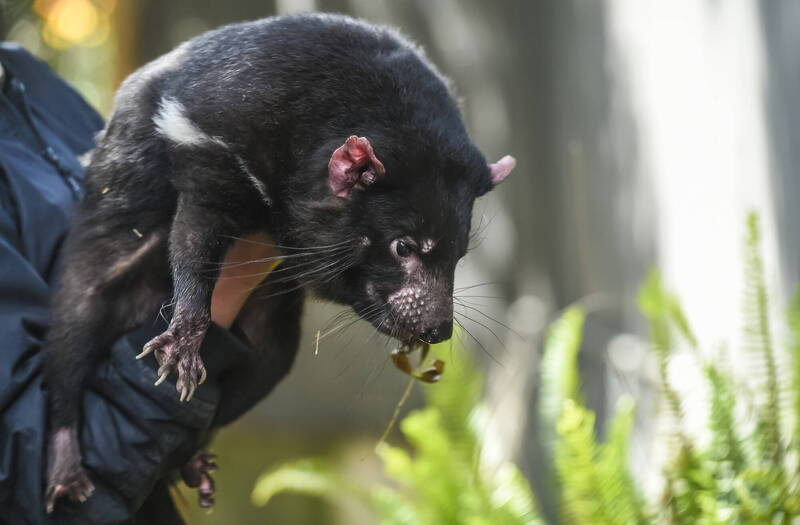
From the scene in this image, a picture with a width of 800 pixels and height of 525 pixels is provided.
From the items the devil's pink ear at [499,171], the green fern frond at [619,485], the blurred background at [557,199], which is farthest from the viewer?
the blurred background at [557,199]

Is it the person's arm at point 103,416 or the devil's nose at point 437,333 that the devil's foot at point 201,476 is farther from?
the devil's nose at point 437,333

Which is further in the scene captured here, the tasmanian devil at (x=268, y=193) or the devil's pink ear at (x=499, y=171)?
the devil's pink ear at (x=499, y=171)

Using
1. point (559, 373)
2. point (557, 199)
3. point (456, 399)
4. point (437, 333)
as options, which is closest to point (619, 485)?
point (559, 373)

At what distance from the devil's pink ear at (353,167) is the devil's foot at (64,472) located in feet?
2.96

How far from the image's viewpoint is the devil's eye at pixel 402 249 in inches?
94.8

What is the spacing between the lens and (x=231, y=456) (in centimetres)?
615

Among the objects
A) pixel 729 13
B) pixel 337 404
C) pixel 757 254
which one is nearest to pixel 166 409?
pixel 757 254

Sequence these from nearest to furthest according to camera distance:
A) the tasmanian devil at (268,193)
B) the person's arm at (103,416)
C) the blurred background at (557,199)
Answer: the person's arm at (103,416) → the tasmanian devil at (268,193) → the blurred background at (557,199)

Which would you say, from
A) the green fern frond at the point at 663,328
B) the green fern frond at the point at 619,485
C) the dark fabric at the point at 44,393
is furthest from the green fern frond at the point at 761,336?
the dark fabric at the point at 44,393

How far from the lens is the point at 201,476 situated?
2.78 meters

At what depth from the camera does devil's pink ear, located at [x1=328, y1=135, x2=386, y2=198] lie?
229 centimetres

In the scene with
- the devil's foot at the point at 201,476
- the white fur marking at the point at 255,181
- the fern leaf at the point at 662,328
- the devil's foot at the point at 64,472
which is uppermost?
the white fur marking at the point at 255,181

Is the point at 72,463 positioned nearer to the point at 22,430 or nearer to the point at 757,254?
the point at 22,430

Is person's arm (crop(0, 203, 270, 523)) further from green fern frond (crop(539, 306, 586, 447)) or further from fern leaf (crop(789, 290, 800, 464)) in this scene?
fern leaf (crop(789, 290, 800, 464))
